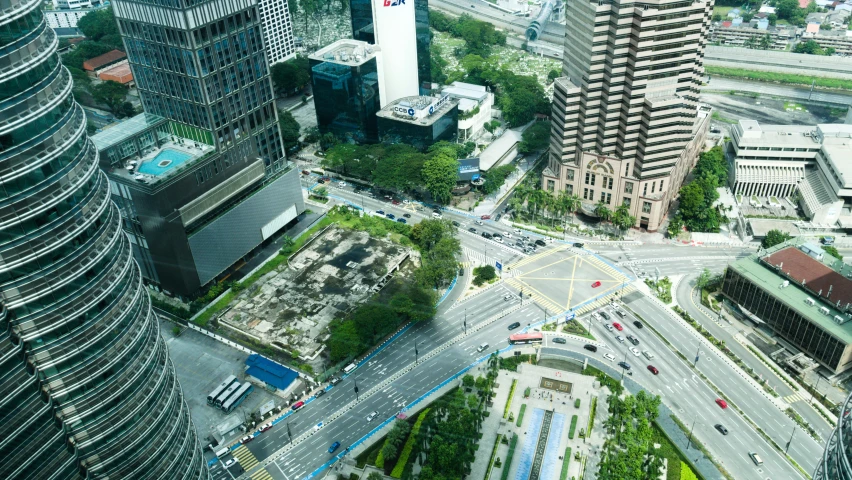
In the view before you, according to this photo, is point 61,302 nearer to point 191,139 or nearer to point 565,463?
point 565,463

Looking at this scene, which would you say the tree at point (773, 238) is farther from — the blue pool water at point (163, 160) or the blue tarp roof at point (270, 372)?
the blue pool water at point (163, 160)

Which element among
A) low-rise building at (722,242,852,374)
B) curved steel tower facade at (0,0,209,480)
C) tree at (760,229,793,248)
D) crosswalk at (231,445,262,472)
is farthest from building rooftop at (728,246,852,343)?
curved steel tower facade at (0,0,209,480)

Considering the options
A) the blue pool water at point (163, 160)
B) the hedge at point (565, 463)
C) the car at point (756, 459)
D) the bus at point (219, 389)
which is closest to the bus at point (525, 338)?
the hedge at point (565, 463)

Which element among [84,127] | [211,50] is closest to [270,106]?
[211,50]

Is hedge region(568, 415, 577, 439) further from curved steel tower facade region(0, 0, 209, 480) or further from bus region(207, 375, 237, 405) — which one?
curved steel tower facade region(0, 0, 209, 480)

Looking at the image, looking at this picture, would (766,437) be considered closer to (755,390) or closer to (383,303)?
(755,390)

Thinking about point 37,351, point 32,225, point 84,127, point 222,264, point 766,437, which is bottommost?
point 766,437

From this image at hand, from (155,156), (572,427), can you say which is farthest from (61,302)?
(155,156)
